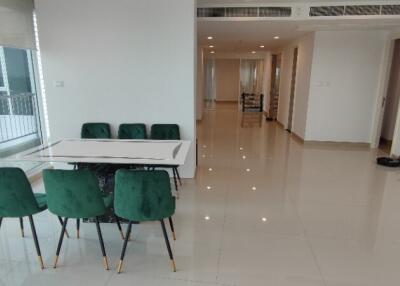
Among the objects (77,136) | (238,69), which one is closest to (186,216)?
(77,136)

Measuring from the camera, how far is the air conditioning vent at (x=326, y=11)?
16.5 feet

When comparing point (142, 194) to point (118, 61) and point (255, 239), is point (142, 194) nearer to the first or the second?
point (255, 239)

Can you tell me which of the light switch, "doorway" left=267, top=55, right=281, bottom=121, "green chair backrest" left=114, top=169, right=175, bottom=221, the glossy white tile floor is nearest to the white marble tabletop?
"green chair backrest" left=114, top=169, right=175, bottom=221

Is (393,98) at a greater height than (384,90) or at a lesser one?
lesser

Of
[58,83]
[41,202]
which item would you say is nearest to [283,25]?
[58,83]

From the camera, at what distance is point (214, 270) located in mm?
2375

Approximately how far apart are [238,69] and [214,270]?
598 inches

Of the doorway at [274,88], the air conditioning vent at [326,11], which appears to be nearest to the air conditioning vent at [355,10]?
the air conditioning vent at [326,11]

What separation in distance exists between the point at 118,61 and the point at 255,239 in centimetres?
310

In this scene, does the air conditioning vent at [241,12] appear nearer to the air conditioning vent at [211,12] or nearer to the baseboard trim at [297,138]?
the air conditioning vent at [211,12]

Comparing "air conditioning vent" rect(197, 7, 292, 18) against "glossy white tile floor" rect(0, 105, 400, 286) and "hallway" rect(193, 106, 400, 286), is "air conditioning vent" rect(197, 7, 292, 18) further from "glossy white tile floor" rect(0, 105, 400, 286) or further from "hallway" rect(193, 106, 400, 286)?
"glossy white tile floor" rect(0, 105, 400, 286)

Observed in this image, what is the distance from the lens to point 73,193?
2266mm

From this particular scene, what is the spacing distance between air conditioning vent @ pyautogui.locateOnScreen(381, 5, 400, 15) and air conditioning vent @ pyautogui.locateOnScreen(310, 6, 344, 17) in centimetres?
67

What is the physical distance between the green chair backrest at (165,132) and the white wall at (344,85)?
3.89 m
